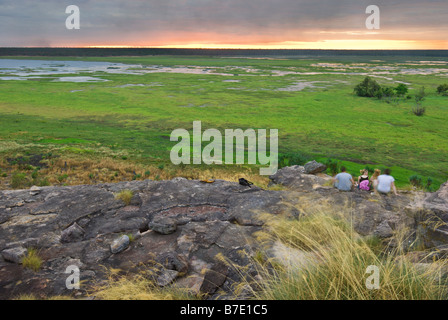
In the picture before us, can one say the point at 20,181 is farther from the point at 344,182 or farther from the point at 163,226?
the point at 344,182

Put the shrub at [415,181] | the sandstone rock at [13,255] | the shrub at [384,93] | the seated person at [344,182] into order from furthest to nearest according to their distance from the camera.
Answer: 1. the shrub at [384,93]
2. the shrub at [415,181]
3. the seated person at [344,182]
4. the sandstone rock at [13,255]

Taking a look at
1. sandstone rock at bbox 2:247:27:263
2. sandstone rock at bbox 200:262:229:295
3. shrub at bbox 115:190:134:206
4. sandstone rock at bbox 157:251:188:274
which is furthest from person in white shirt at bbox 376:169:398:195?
sandstone rock at bbox 2:247:27:263

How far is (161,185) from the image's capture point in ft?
28.6

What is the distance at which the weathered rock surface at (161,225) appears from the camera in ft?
15.6

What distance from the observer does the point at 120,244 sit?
548cm

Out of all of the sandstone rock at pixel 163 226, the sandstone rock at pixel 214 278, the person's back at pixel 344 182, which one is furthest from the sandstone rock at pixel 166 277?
the person's back at pixel 344 182

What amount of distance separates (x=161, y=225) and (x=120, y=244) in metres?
0.85

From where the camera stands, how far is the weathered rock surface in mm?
4770

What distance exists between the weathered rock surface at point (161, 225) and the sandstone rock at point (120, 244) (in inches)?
0.6

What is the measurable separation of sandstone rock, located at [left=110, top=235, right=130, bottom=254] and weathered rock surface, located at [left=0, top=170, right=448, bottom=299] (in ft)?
0.05

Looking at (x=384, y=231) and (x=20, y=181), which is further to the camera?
(x=20, y=181)

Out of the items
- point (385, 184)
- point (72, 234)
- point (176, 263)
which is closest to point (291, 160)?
point (385, 184)

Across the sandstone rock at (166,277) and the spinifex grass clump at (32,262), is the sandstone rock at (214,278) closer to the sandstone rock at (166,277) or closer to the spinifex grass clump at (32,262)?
the sandstone rock at (166,277)
